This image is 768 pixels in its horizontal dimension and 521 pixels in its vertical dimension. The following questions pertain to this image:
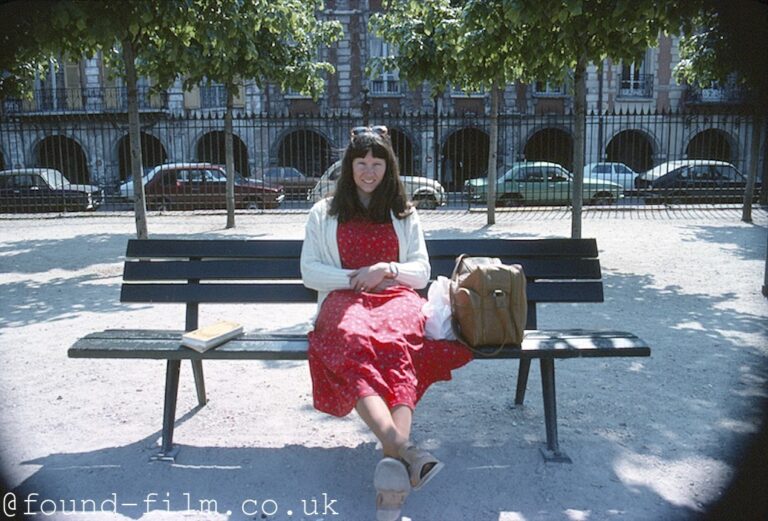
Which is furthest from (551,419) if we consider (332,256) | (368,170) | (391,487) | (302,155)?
(302,155)

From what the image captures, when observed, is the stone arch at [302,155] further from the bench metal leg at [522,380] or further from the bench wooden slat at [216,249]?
the bench metal leg at [522,380]

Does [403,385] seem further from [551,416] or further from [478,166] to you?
[478,166]

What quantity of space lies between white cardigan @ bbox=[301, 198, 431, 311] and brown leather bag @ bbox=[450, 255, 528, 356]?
0.46 meters

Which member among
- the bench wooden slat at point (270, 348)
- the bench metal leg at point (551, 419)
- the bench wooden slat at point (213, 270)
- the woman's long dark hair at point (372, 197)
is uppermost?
the woman's long dark hair at point (372, 197)

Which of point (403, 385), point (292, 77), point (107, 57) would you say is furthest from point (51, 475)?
point (292, 77)

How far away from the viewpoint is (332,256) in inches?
143

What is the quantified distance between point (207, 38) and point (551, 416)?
5647 mm

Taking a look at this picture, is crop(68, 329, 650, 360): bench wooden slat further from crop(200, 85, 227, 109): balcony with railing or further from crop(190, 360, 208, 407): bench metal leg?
crop(200, 85, 227, 109): balcony with railing

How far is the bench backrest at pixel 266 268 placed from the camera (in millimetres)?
3828

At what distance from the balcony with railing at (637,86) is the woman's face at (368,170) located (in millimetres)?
29263

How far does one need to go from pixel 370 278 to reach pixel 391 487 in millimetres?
1208

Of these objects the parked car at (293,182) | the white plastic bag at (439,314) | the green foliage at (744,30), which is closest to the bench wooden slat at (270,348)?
the white plastic bag at (439,314)

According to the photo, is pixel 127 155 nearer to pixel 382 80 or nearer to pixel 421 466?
pixel 382 80

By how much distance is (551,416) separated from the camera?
10.8 feet
